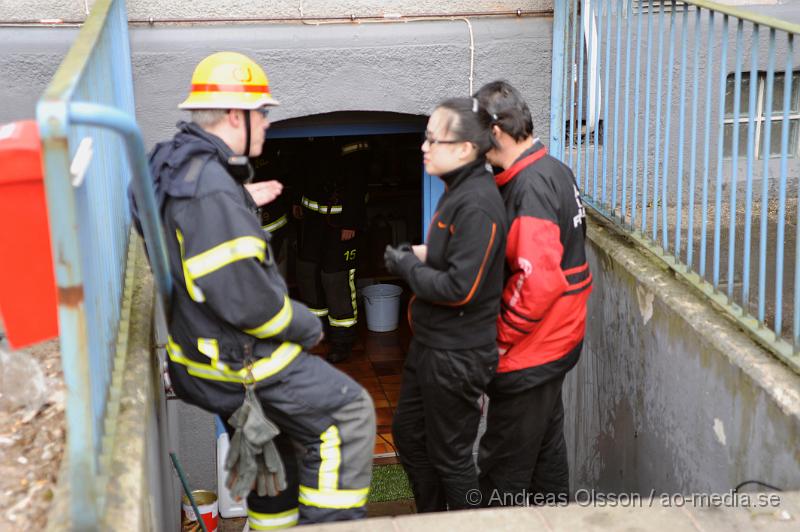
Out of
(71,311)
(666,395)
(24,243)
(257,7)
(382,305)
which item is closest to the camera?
(71,311)

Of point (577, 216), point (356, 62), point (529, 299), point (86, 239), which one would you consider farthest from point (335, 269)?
point (86, 239)

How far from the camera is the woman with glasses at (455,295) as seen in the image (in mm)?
3486

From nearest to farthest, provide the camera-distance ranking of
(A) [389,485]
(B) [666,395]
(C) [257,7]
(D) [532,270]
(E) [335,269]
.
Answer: (D) [532,270]
(B) [666,395]
(C) [257,7]
(A) [389,485]
(E) [335,269]

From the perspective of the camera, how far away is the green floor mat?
598cm

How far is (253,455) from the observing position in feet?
10.3

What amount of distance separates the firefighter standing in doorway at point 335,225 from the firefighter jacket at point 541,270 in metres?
3.94

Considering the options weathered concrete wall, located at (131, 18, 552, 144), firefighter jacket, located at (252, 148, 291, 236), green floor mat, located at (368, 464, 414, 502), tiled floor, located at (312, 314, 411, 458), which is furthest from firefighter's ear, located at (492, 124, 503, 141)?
firefighter jacket, located at (252, 148, 291, 236)

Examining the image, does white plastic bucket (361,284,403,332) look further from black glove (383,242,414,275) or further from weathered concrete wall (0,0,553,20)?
black glove (383,242,414,275)

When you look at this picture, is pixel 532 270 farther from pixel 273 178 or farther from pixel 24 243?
Answer: pixel 273 178

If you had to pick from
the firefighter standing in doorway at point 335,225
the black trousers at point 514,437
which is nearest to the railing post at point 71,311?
the black trousers at point 514,437

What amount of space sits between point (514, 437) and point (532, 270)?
807 mm

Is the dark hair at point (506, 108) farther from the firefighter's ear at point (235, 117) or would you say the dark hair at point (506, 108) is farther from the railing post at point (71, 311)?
the railing post at point (71, 311)

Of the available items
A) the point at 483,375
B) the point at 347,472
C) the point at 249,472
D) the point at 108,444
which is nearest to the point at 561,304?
the point at 483,375

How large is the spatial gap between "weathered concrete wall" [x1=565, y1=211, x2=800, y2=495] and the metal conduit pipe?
1.41m
